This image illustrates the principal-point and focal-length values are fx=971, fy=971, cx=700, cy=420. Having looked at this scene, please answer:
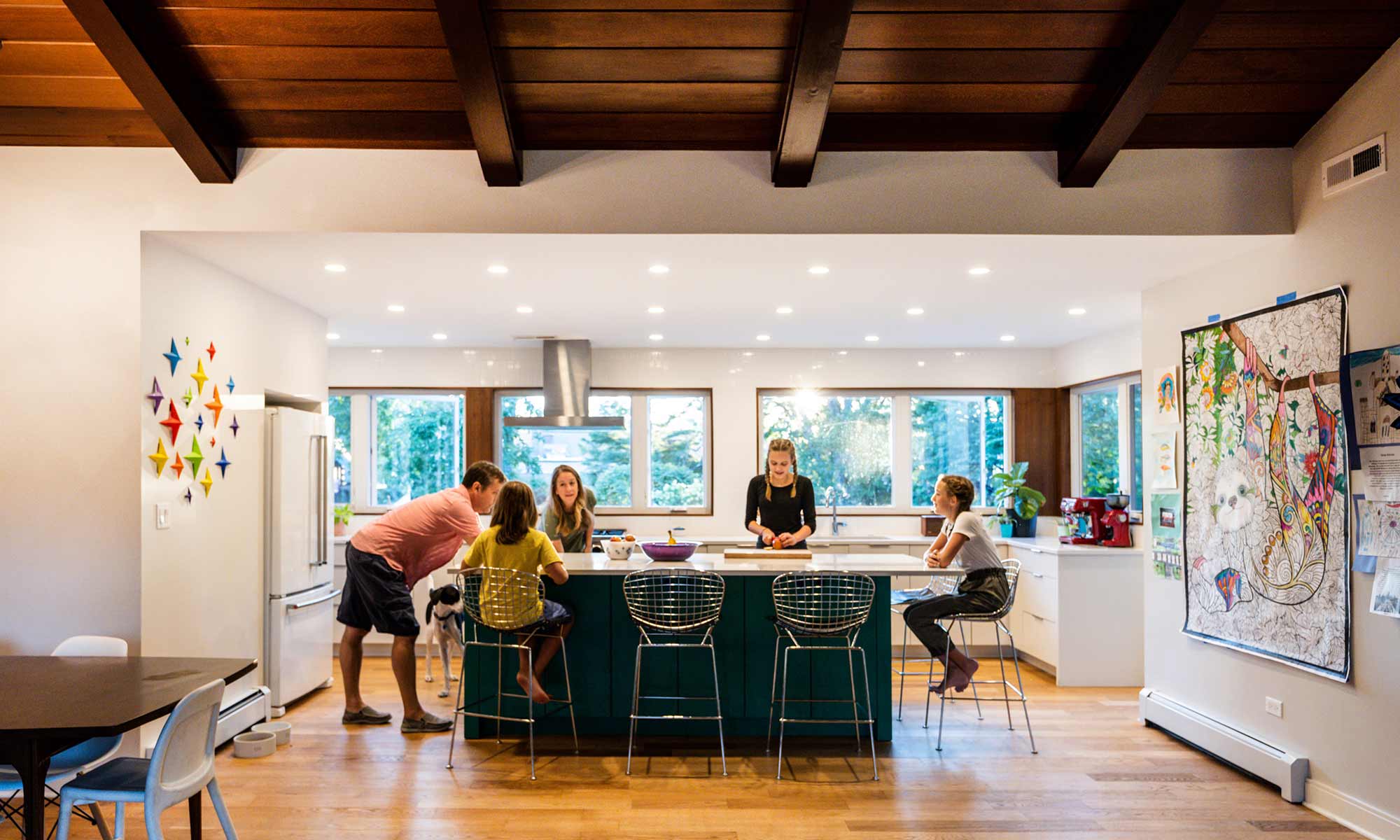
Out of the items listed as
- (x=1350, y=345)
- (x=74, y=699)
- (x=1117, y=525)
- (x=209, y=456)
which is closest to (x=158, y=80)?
(x=209, y=456)

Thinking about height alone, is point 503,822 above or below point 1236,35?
below

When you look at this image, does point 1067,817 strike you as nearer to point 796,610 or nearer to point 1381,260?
point 796,610

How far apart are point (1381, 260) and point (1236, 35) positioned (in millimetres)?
1004

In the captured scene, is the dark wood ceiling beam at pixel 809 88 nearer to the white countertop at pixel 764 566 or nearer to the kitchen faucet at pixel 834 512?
the white countertop at pixel 764 566

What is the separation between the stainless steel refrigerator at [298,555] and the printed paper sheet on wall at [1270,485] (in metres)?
4.77

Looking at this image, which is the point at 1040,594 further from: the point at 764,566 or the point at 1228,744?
the point at 764,566

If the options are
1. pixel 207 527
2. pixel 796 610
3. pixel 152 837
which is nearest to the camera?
pixel 152 837

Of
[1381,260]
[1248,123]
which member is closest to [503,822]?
[1381,260]

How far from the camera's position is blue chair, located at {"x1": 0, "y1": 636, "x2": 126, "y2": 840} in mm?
2932

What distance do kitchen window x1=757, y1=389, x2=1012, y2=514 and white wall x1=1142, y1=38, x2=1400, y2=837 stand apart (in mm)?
3199

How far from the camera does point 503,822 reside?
3.68 meters

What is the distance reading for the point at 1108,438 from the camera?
7.15 meters

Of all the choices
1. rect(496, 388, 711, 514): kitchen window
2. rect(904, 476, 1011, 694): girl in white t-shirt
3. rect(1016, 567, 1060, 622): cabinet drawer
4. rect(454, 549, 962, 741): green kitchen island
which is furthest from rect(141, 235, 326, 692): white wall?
rect(1016, 567, 1060, 622): cabinet drawer

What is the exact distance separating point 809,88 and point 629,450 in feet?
15.2
